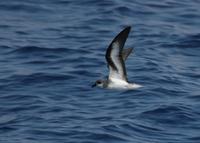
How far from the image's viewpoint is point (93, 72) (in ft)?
73.7

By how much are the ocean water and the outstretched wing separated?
6.20 feet

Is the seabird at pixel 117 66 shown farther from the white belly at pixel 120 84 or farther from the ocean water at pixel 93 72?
the ocean water at pixel 93 72

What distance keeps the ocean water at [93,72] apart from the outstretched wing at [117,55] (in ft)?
6.20

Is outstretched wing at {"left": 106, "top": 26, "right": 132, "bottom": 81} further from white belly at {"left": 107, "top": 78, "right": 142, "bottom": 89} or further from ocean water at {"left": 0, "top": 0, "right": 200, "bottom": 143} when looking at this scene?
ocean water at {"left": 0, "top": 0, "right": 200, "bottom": 143}

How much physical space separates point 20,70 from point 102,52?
2.41 meters

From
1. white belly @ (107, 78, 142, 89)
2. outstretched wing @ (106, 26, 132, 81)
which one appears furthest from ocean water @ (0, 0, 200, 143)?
outstretched wing @ (106, 26, 132, 81)

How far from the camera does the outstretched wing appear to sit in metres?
16.2

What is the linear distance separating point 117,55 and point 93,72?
583 cm

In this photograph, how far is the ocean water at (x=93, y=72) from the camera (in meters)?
19.3

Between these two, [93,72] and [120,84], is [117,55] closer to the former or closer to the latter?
[120,84]

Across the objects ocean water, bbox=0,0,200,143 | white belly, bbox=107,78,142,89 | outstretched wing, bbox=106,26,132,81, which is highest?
outstretched wing, bbox=106,26,132,81

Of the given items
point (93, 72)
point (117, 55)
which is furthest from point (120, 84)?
point (93, 72)

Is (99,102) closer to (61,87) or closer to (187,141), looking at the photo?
(61,87)

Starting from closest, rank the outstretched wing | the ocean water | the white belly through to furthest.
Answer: the outstretched wing, the white belly, the ocean water
